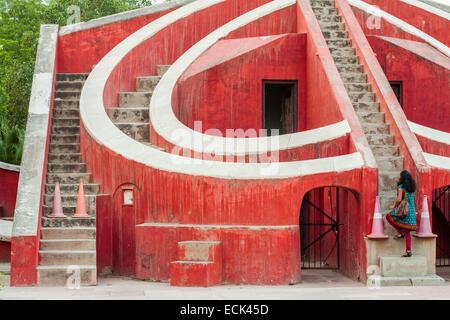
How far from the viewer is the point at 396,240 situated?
12047 millimetres

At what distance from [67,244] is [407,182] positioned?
4.41 meters

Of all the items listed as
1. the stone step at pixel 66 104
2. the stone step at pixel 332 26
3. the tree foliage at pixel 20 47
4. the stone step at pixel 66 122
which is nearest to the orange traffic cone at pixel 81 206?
the stone step at pixel 66 122

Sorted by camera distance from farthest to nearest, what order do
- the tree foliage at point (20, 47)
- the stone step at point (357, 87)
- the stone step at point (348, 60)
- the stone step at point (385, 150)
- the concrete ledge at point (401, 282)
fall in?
the tree foliage at point (20, 47)
the stone step at point (348, 60)
the stone step at point (357, 87)
the stone step at point (385, 150)
the concrete ledge at point (401, 282)

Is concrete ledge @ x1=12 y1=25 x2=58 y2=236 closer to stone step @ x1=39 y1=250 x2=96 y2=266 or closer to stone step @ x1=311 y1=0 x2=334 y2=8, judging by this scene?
stone step @ x1=39 y1=250 x2=96 y2=266

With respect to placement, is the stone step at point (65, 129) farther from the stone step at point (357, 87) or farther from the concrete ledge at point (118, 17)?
the stone step at point (357, 87)

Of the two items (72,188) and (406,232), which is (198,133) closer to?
(72,188)

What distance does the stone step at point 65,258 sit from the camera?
1230cm

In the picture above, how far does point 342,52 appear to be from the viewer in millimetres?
16016

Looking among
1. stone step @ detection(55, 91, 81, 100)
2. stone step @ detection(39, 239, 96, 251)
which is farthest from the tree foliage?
stone step @ detection(39, 239, 96, 251)

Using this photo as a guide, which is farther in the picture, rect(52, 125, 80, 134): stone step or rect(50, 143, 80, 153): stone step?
rect(52, 125, 80, 134): stone step

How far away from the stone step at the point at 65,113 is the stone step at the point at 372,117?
462 centimetres

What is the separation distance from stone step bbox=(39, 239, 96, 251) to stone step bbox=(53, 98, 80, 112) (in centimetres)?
380

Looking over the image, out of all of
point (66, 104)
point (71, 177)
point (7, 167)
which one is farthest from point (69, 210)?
point (7, 167)

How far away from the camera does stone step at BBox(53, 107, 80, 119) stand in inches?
617
